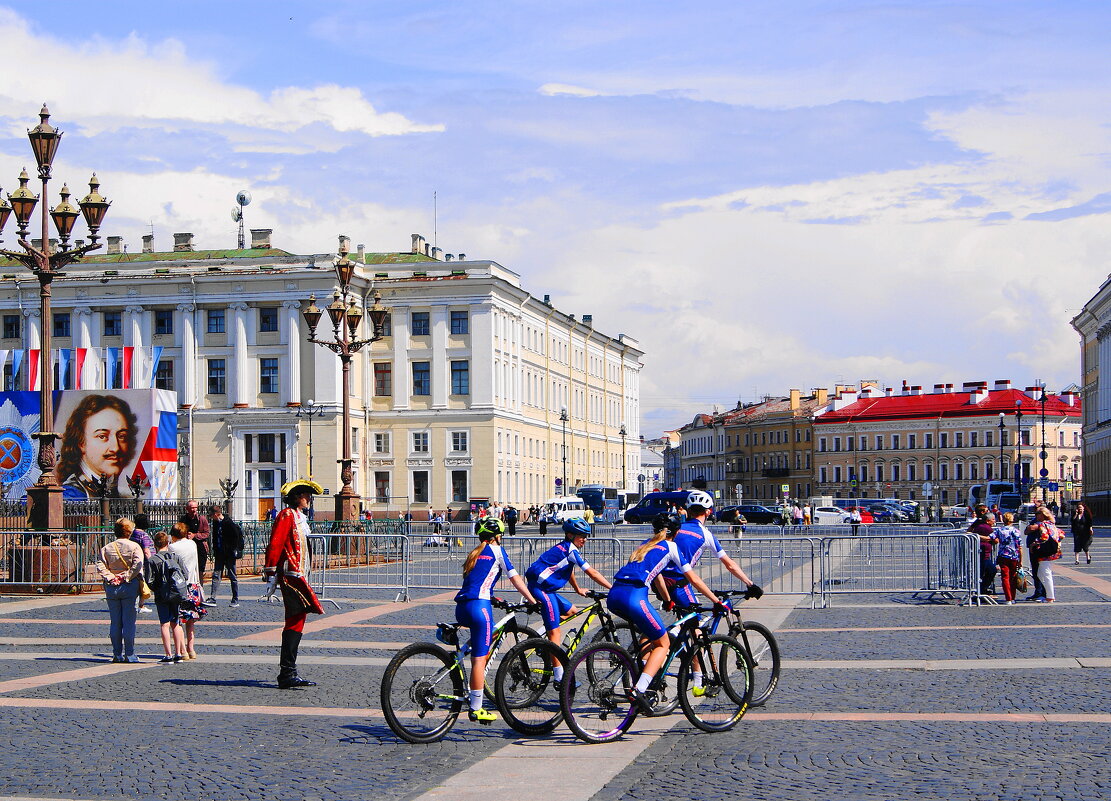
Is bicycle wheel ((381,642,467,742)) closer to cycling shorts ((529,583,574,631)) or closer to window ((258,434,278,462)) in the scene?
cycling shorts ((529,583,574,631))

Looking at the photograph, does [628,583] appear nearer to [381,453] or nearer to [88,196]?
[88,196]

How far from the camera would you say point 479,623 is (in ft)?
33.9

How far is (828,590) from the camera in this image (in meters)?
22.5

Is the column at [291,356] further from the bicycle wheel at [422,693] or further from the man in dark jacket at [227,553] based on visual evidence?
the bicycle wheel at [422,693]

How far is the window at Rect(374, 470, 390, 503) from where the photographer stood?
8506 cm

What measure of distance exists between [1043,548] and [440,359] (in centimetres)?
6437

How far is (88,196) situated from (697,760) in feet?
62.1

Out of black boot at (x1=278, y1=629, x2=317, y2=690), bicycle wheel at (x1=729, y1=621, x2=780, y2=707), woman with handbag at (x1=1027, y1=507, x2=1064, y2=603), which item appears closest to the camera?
bicycle wheel at (x1=729, y1=621, x2=780, y2=707)

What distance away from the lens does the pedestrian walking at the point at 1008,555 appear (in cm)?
2223

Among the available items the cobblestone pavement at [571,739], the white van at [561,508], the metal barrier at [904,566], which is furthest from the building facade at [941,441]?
the cobblestone pavement at [571,739]

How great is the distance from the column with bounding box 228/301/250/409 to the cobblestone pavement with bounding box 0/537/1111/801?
67.5m

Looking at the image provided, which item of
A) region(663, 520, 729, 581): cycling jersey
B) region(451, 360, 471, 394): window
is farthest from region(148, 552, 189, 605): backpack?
region(451, 360, 471, 394): window

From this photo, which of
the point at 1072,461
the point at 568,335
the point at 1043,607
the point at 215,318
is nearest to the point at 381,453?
the point at 215,318

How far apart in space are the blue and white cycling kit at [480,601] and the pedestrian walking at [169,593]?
19.0 ft
